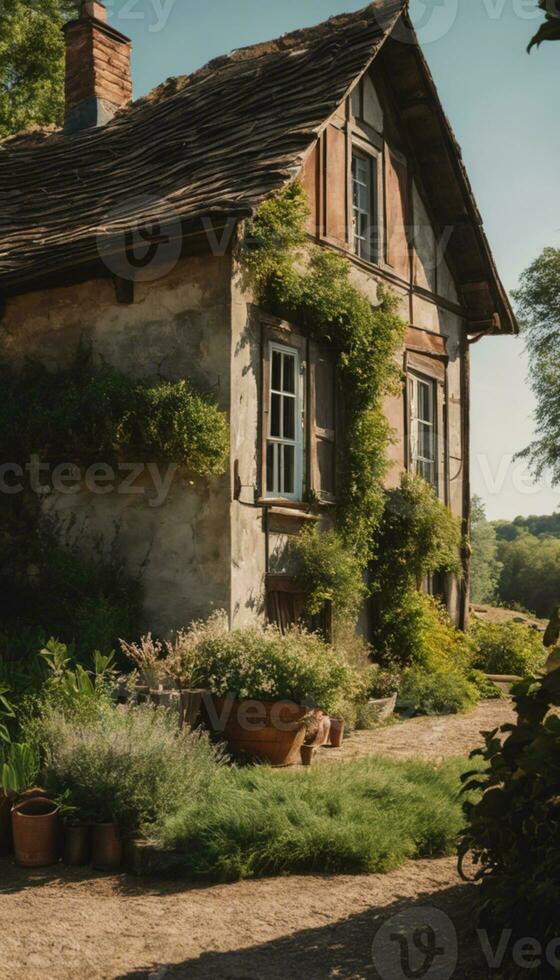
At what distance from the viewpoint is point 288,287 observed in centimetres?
1052

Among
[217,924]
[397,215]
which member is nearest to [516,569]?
[397,215]

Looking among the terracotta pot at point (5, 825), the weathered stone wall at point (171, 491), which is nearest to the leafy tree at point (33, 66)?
the weathered stone wall at point (171, 491)

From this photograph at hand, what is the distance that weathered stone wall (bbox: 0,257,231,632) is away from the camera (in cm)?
979

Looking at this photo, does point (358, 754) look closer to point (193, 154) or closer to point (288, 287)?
point (288, 287)

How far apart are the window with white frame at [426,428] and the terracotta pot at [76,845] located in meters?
8.59

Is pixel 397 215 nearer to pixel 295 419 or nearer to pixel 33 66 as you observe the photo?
pixel 295 419

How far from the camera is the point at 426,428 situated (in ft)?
46.4

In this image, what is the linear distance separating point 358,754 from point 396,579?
3730 millimetres

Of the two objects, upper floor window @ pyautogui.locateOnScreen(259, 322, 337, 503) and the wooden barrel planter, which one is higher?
upper floor window @ pyautogui.locateOnScreen(259, 322, 337, 503)

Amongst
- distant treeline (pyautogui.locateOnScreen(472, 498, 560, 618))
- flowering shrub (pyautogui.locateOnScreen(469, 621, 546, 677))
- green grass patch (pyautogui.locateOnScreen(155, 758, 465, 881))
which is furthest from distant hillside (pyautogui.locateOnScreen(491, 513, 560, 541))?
green grass patch (pyautogui.locateOnScreen(155, 758, 465, 881))

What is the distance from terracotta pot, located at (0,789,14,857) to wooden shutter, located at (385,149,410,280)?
9.08 m

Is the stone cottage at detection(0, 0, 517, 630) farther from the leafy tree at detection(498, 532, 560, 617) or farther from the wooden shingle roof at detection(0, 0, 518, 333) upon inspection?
the leafy tree at detection(498, 532, 560, 617)

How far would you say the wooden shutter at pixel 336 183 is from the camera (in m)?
12.0

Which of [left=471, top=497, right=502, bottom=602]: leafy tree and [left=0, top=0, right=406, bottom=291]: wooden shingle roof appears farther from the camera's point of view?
[left=471, top=497, right=502, bottom=602]: leafy tree
